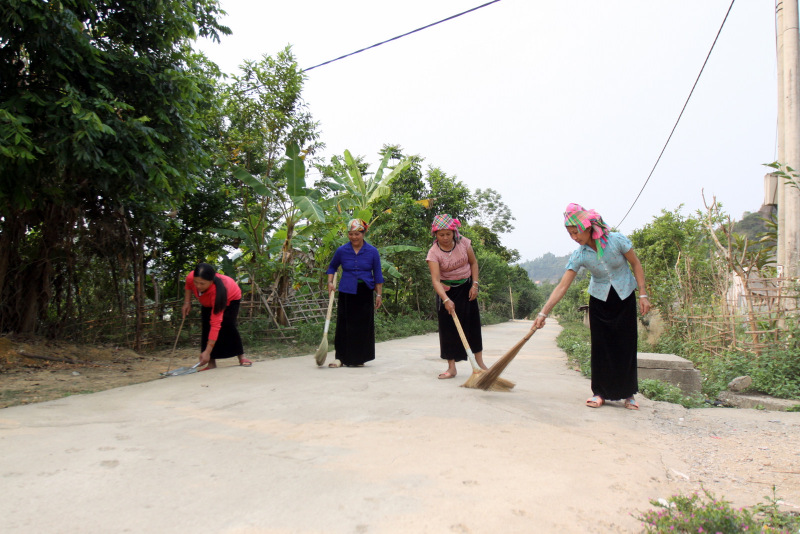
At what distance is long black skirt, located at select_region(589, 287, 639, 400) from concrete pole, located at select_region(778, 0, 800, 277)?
4030mm

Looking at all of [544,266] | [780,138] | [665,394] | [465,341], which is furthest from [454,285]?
[544,266]

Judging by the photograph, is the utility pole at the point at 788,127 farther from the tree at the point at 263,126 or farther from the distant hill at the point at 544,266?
the distant hill at the point at 544,266

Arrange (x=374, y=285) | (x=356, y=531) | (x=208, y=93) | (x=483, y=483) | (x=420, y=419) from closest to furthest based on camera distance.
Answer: (x=356, y=531) → (x=483, y=483) → (x=420, y=419) → (x=374, y=285) → (x=208, y=93)

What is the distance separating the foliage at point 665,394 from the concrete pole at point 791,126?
3.19 meters

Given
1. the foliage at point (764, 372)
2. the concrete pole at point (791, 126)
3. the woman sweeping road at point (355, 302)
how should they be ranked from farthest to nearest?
the concrete pole at point (791, 126) → the woman sweeping road at point (355, 302) → the foliage at point (764, 372)

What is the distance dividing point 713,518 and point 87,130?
5.39 m

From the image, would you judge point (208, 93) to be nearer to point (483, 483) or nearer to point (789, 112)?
point (483, 483)

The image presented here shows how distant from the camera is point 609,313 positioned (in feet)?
13.6

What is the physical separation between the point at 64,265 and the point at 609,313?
6.92 metres

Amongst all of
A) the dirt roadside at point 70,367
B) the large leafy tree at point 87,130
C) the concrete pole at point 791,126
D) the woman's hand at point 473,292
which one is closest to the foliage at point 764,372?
the concrete pole at point 791,126

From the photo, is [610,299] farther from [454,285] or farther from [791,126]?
[791,126]

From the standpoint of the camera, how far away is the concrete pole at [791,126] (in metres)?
6.68

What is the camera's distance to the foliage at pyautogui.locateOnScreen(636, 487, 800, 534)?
178cm

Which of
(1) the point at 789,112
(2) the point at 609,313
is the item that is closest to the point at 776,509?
(2) the point at 609,313
